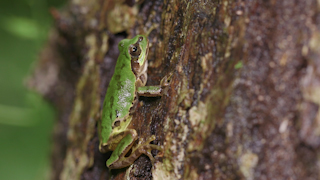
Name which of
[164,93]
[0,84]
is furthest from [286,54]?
[0,84]

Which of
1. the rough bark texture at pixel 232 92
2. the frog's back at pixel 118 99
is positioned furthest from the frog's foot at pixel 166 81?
the frog's back at pixel 118 99

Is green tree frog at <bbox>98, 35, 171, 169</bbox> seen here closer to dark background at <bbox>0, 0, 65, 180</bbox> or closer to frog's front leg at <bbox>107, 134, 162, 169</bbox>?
frog's front leg at <bbox>107, 134, 162, 169</bbox>

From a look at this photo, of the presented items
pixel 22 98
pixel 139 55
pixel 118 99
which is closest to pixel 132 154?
pixel 118 99

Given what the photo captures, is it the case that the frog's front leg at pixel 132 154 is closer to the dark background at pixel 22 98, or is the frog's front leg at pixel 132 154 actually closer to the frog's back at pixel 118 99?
the frog's back at pixel 118 99

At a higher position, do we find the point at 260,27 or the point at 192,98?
the point at 260,27

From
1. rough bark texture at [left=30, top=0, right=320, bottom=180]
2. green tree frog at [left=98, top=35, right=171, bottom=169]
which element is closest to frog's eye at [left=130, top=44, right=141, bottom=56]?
green tree frog at [left=98, top=35, right=171, bottom=169]

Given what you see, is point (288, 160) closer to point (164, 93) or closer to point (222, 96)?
point (222, 96)

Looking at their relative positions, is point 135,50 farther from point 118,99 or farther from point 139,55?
point 118,99
